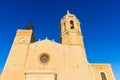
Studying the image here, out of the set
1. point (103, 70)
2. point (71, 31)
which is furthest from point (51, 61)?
point (103, 70)

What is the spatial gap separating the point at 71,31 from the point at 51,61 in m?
6.92

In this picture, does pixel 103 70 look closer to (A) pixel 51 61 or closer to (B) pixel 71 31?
(B) pixel 71 31

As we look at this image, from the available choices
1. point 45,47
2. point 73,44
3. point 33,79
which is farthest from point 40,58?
point 73,44

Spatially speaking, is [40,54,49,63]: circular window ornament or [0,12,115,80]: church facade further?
[40,54,49,63]: circular window ornament

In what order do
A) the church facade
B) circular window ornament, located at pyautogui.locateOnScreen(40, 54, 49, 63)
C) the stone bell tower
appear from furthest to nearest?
the stone bell tower < circular window ornament, located at pyautogui.locateOnScreen(40, 54, 49, 63) < the church facade

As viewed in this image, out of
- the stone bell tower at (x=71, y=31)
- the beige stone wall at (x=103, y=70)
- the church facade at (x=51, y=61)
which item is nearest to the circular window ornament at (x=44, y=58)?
the church facade at (x=51, y=61)

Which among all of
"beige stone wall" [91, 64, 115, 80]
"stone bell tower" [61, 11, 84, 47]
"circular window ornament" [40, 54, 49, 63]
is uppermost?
"stone bell tower" [61, 11, 84, 47]

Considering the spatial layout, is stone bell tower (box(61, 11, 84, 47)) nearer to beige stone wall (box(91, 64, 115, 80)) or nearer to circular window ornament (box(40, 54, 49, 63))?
beige stone wall (box(91, 64, 115, 80))

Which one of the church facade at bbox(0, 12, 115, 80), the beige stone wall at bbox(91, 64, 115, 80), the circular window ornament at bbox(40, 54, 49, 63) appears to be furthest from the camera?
the beige stone wall at bbox(91, 64, 115, 80)

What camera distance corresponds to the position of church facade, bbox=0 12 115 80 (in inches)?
775

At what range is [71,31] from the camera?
25.6 m

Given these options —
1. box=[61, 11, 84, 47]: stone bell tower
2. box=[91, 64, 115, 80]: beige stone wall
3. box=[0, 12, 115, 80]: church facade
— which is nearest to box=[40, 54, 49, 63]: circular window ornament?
box=[0, 12, 115, 80]: church facade

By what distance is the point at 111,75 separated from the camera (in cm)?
2331

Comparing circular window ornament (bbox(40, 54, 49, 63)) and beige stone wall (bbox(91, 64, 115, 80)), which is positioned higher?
circular window ornament (bbox(40, 54, 49, 63))
